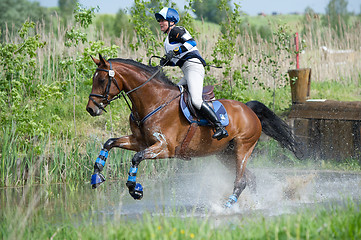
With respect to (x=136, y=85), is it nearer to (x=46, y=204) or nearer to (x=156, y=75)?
(x=156, y=75)

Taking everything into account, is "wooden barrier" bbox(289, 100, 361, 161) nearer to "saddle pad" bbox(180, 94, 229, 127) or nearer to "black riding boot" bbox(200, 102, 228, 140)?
"saddle pad" bbox(180, 94, 229, 127)

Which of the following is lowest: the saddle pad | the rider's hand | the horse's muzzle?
the saddle pad

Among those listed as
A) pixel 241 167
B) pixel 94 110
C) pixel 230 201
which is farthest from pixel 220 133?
pixel 94 110

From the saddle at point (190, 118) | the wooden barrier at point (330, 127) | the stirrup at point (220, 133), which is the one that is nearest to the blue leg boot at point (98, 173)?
the saddle at point (190, 118)

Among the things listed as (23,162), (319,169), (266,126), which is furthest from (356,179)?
(23,162)

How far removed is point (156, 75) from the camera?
6832mm

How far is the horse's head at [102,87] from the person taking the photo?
6.18 meters

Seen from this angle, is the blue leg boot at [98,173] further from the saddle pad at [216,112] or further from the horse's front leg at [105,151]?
the saddle pad at [216,112]

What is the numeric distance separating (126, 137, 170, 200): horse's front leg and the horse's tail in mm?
2093

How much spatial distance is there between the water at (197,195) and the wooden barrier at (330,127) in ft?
2.64

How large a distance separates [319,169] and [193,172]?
255cm

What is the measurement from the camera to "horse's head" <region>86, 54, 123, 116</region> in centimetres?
618

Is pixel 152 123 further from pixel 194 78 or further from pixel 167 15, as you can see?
pixel 167 15

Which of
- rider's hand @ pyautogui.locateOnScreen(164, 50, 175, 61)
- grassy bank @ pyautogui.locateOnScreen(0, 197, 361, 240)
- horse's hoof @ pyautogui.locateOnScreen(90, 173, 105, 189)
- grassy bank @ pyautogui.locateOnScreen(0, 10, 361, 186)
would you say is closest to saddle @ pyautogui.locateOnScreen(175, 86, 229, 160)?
rider's hand @ pyautogui.locateOnScreen(164, 50, 175, 61)
